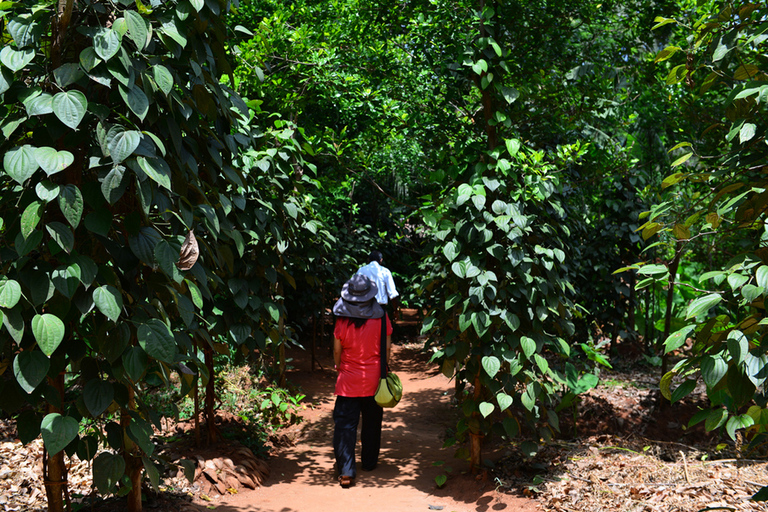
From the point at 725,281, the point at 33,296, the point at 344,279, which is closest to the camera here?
the point at 33,296

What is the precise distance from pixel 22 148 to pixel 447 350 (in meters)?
2.77

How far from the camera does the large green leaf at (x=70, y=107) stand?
1.67 meters

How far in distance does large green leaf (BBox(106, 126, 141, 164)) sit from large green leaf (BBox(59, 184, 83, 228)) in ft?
0.50

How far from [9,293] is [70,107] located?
557 millimetres

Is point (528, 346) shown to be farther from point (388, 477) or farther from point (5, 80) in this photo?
point (5, 80)

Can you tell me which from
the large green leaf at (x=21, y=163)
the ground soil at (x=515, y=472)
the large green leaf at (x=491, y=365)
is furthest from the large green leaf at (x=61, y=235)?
the large green leaf at (x=491, y=365)

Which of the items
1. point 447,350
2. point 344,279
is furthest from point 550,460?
point 344,279

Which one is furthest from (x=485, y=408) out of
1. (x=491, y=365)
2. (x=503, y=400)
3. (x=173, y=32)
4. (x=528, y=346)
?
(x=173, y=32)

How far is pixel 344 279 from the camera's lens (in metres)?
8.59

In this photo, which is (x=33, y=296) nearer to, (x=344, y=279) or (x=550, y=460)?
(x=550, y=460)

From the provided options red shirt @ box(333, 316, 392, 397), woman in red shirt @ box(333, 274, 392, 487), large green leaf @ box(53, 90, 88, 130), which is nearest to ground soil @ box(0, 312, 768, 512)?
woman in red shirt @ box(333, 274, 392, 487)

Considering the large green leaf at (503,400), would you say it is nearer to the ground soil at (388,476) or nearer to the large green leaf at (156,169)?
the ground soil at (388,476)

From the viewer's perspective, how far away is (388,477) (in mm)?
4531

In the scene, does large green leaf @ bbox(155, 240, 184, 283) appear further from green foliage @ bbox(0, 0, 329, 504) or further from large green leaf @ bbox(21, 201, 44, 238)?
Result: large green leaf @ bbox(21, 201, 44, 238)
